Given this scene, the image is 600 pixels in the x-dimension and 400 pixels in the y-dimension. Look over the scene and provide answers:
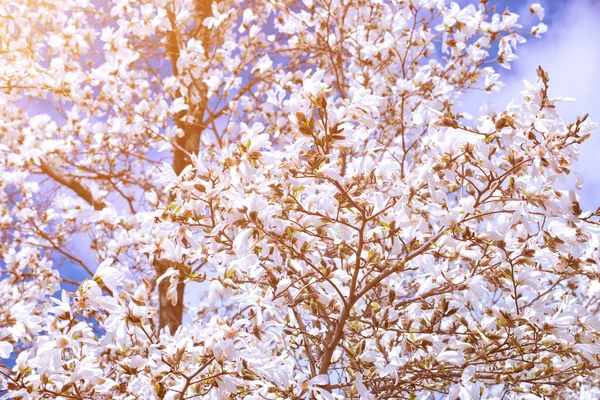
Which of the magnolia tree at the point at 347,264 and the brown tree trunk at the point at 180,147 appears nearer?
the magnolia tree at the point at 347,264

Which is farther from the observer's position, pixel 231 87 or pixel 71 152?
pixel 71 152

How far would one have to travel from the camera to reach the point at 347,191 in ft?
6.84

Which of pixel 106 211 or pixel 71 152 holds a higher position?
pixel 71 152

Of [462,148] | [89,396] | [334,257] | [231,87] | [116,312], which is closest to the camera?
[462,148]

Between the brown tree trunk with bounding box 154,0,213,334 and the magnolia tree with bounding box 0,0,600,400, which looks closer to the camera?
the magnolia tree with bounding box 0,0,600,400

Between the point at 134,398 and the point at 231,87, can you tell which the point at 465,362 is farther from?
the point at 231,87

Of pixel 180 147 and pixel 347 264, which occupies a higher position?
pixel 180 147

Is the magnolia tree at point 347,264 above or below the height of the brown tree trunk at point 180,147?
below

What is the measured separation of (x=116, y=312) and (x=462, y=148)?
5.18 feet

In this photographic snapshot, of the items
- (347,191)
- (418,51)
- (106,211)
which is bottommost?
(347,191)

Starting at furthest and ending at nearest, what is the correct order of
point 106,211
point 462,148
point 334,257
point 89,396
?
point 106,211 → point 334,257 → point 89,396 → point 462,148

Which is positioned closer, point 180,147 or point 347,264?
point 347,264

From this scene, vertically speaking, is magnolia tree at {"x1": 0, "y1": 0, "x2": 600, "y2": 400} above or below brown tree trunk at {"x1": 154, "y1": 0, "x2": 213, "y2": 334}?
below

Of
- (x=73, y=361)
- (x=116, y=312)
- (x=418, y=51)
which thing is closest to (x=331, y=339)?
(x=116, y=312)
